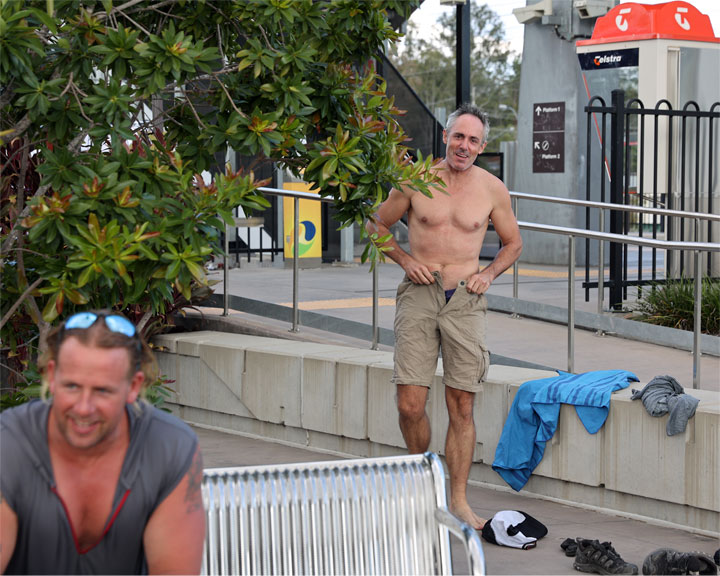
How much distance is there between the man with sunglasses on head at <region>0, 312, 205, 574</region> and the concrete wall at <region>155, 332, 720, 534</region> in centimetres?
334

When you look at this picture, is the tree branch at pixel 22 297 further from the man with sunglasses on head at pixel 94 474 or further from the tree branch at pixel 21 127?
the man with sunglasses on head at pixel 94 474

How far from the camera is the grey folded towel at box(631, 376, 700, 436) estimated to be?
5.41m

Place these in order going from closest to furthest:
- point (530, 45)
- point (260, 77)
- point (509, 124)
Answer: point (260, 77) < point (530, 45) < point (509, 124)

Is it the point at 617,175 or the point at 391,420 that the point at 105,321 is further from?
the point at 617,175

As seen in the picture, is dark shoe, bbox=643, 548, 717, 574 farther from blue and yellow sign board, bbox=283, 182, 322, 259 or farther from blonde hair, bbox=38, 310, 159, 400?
blue and yellow sign board, bbox=283, 182, 322, 259

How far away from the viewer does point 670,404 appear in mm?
5449

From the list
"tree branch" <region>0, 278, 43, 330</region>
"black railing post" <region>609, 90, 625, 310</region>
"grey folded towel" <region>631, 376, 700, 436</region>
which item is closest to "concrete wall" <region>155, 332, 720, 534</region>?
"grey folded towel" <region>631, 376, 700, 436</region>

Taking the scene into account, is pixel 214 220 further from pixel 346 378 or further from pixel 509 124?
pixel 509 124

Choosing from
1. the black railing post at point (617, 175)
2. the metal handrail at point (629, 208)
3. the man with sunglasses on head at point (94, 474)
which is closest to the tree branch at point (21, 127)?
the man with sunglasses on head at point (94, 474)

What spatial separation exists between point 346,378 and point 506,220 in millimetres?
1674

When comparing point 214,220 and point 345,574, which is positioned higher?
point 214,220

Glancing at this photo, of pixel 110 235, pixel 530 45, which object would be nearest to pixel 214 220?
pixel 110 235

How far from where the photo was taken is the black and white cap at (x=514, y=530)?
5.15 m

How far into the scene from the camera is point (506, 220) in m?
5.75
